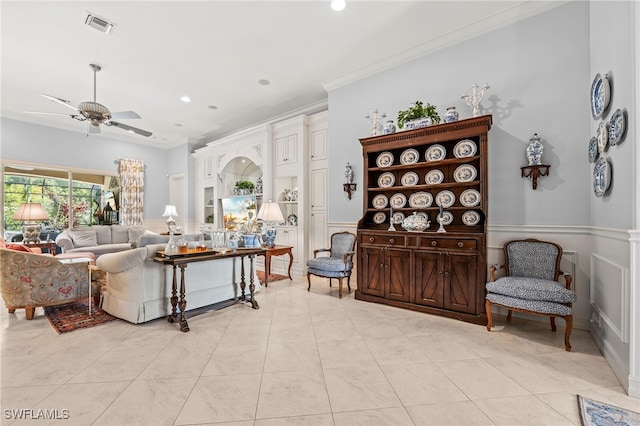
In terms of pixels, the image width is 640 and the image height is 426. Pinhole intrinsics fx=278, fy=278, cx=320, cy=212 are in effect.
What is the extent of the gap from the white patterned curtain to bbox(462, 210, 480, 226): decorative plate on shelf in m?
8.11

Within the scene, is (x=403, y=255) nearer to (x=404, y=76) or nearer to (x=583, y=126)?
(x=583, y=126)

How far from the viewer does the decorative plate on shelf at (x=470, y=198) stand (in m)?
3.27

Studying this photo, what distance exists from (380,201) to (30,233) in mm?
6762

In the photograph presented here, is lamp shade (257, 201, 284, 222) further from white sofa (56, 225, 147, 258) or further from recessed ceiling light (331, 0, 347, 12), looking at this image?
white sofa (56, 225, 147, 258)

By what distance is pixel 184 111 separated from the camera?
5949 millimetres

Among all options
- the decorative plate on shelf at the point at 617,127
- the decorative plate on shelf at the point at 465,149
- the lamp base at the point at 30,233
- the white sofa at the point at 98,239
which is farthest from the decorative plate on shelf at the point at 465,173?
the lamp base at the point at 30,233

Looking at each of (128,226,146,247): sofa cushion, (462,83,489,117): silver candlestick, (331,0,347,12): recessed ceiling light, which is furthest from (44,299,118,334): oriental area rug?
(462,83,489,117): silver candlestick

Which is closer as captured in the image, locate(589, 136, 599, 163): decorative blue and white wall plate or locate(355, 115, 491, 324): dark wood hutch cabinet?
locate(589, 136, 599, 163): decorative blue and white wall plate

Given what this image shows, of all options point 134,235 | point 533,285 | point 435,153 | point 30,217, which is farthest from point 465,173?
point 30,217

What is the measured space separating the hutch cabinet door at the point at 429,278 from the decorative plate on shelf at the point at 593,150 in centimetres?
164

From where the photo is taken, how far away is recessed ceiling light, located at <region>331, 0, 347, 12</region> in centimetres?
293

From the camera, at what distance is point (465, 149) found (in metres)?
3.31

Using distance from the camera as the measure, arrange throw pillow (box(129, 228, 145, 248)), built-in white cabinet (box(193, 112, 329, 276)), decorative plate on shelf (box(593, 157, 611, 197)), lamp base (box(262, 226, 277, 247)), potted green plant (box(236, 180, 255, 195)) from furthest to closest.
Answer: throw pillow (box(129, 228, 145, 248)) < potted green plant (box(236, 180, 255, 195)) < built-in white cabinet (box(193, 112, 329, 276)) < lamp base (box(262, 226, 277, 247)) < decorative plate on shelf (box(593, 157, 611, 197))

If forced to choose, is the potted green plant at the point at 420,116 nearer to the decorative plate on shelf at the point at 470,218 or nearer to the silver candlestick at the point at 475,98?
the silver candlestick at the point at 475,98
